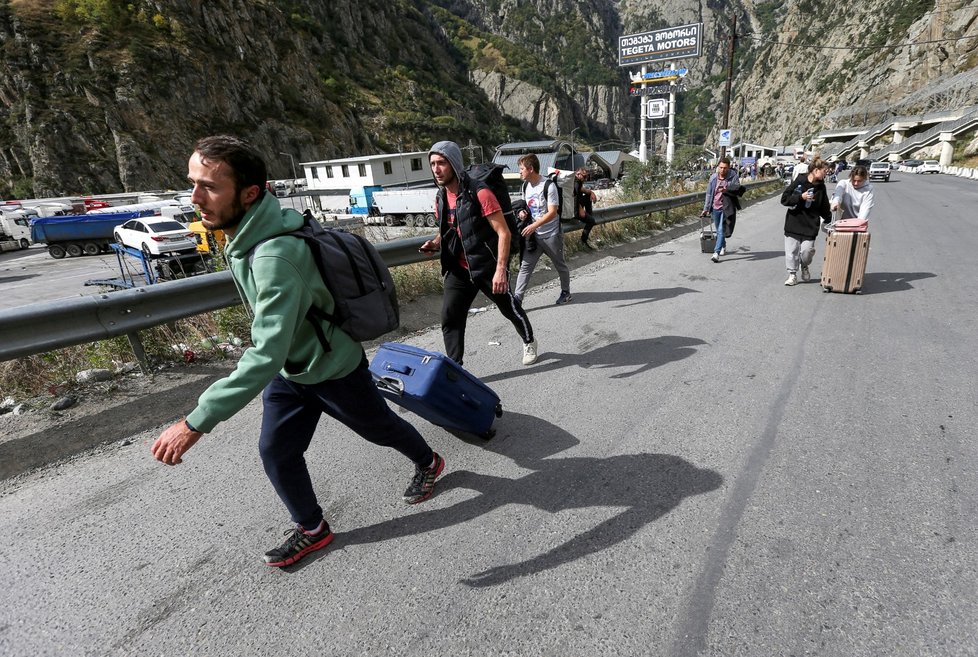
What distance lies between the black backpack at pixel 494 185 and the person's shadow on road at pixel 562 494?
5.29ft

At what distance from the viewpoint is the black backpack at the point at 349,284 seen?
6.22ft

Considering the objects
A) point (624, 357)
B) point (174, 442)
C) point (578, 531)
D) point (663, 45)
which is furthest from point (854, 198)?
point (663, 45)

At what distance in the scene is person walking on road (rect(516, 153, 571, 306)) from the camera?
5434 mm

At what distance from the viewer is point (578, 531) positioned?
2.29 m

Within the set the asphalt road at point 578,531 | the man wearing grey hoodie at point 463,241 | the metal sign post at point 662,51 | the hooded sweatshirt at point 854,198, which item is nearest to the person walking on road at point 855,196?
the hooded sweatshirt at point 854,198

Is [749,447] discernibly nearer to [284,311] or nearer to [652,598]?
[652,598]

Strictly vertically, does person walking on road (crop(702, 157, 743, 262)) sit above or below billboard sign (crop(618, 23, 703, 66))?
below

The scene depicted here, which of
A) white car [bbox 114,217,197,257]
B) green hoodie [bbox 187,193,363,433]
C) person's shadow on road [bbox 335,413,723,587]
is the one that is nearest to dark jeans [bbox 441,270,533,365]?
person's shadow on road [bbox 335,413,723,587]

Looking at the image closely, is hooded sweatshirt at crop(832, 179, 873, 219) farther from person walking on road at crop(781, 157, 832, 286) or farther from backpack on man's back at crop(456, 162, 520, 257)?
backpack on man's back at crop(456, 162, 520, 257)

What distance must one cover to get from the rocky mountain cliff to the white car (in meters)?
30.9

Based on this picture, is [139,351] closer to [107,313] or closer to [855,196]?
[107,313]

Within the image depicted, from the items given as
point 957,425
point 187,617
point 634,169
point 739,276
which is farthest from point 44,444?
point 634,169

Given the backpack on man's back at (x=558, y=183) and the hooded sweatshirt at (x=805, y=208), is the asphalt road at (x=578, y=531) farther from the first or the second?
the hooded sweatshirt at (x=805, y=208)

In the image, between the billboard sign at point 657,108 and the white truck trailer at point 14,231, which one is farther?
the billboard sign at point 657,108
